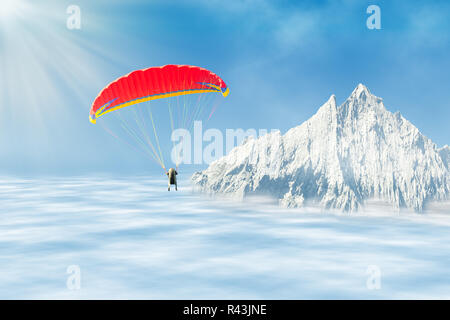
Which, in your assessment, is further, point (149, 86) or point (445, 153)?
point (445, 153)

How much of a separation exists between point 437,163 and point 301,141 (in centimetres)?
4617

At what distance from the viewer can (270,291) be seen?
5059 cm

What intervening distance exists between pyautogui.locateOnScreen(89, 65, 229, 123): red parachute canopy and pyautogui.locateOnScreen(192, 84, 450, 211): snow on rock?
3513 inches

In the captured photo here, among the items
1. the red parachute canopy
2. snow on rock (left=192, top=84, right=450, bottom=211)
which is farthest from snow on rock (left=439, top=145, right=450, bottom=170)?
the red parachute canopy

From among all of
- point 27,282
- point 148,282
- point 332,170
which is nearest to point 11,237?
point 27,282

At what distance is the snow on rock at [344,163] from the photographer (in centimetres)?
11512

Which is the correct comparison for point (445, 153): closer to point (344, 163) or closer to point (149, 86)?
point (344, 163)

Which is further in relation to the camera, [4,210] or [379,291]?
[4,210]

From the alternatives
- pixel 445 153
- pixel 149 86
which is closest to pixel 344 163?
pixel 445 153

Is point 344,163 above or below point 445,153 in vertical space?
below

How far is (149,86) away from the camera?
34.6 m

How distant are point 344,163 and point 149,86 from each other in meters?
98.6

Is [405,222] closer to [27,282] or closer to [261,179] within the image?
[261,179]

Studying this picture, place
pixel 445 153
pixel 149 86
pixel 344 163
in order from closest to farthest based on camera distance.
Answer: pixel 149 86 → pixel 344 163 → pixel 445 153
